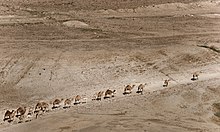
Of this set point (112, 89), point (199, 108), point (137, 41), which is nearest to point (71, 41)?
point (137, 41)

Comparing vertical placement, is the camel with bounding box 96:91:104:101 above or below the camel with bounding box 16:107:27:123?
above

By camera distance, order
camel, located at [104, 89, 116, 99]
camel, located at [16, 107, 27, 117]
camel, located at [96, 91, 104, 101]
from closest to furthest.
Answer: camel, located at [16, 107, 27, 117] < camel, located at [96, 91, 104, 101] < camel, located at [104, 89, 116, 99]

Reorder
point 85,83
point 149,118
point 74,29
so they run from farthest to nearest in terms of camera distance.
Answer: point 74,29, point 85,83, point 149,118

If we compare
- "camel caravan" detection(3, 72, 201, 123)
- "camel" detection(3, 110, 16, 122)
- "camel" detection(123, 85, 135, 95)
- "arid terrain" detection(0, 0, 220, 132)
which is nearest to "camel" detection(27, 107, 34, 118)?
"camel caravan" detection(3, 72, 201, 123)

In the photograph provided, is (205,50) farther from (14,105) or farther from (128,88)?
→ (14,105)

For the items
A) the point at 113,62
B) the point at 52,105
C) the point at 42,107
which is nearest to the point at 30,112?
the point at 42,107

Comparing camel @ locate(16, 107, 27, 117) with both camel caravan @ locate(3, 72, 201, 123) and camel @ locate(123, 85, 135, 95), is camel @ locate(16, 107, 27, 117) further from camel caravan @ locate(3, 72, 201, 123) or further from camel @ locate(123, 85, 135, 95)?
camel @ locate(123, 85, 135, 95)

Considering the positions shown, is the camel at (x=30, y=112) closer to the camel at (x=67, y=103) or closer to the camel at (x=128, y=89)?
the camel at (x=67, y=103)
